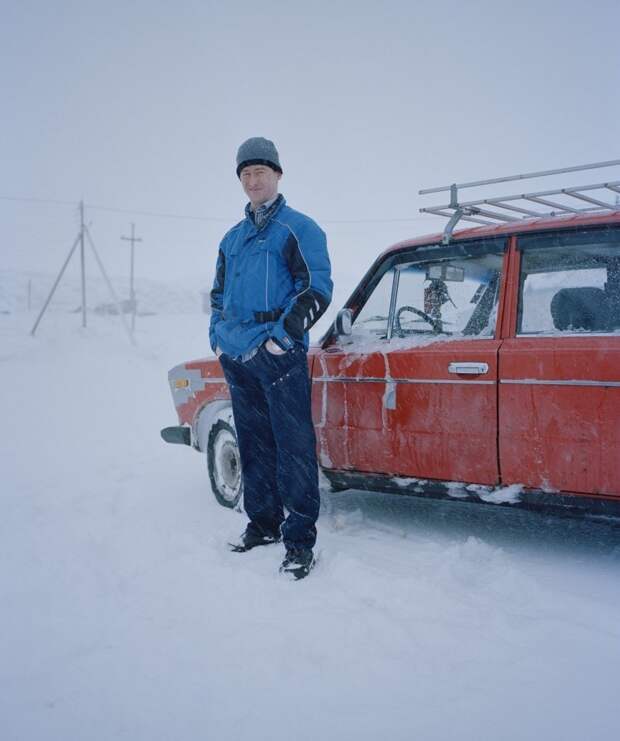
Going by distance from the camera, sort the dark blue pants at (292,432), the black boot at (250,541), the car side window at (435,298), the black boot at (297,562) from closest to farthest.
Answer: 1. the black boot at (297,562)
2. the dark blue pants at (292,432)
3. the car side window at (435,298)
4. the black boot at (250,541)

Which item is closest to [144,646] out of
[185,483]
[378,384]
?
[378,384]

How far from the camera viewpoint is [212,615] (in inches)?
91.4

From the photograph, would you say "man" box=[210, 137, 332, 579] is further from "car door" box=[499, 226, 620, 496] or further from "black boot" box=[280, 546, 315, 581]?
"car door" box=[499, 226, 620, 496]

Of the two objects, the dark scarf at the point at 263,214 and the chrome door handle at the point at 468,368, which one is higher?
the dark scarf at the point at 263,214

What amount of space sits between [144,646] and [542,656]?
1.46 m

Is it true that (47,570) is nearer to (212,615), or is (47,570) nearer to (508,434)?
(212,615)

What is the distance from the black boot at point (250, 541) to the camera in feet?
10.00

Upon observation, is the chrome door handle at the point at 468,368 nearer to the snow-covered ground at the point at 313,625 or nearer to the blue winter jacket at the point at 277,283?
the blue winter jacket at the point at 277,283

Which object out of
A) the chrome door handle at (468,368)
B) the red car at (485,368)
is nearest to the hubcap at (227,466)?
the red car at (485,368)

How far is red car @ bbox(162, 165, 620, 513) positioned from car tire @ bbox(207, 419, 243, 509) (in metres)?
0.77

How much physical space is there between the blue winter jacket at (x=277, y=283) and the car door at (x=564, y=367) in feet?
3.27

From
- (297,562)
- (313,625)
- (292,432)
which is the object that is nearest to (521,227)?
(292,432)

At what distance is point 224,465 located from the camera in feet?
13.3

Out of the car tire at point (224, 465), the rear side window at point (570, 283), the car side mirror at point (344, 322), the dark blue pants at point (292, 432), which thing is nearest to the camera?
the rear side window at point (570, 283)
